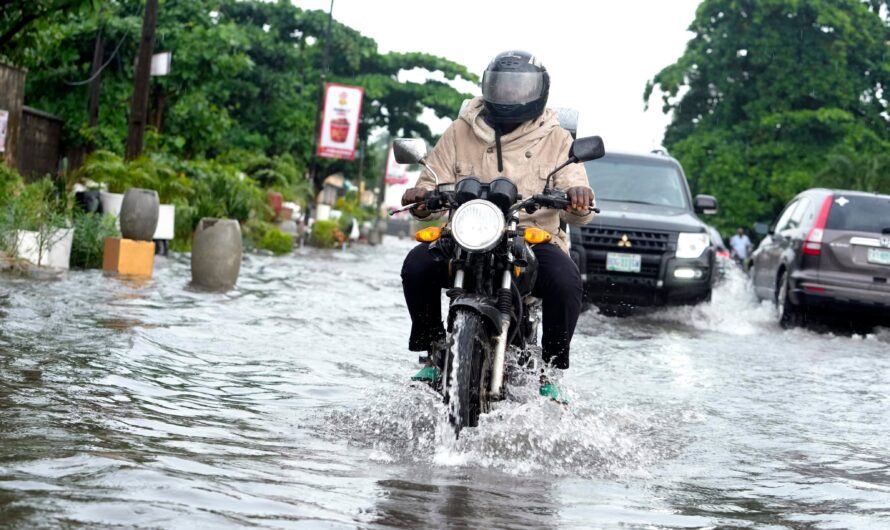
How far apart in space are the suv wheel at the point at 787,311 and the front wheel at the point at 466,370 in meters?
10.6

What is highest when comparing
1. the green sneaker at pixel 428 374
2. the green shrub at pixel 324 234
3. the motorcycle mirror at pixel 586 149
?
the motorcycle mirror at pixel 586 149

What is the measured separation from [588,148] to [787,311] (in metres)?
10.4

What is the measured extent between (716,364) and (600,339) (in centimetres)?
180

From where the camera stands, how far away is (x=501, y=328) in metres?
5.84

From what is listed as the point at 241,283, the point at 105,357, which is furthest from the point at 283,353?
the point at 241,283

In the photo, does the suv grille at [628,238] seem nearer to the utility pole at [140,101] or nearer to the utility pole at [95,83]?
the utility pole at [140,101]

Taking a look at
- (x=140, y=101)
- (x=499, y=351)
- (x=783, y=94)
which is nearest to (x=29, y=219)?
(x=140, y=101)

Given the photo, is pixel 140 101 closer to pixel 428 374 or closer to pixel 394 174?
pixel 428 374

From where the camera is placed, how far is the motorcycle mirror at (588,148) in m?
6.26

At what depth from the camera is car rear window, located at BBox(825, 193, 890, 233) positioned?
51.1 ft

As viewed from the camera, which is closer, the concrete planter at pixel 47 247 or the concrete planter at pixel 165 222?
the concrete planter at pixel 47 247

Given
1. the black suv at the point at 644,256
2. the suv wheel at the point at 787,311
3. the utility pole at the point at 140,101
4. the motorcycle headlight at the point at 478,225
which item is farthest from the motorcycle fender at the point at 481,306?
the utility pole at the point at 140,101

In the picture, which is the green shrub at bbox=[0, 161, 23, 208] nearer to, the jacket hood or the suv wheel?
the suv wheel

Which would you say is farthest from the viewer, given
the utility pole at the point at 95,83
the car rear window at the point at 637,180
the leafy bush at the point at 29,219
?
the utility pole at the point at 95,83
